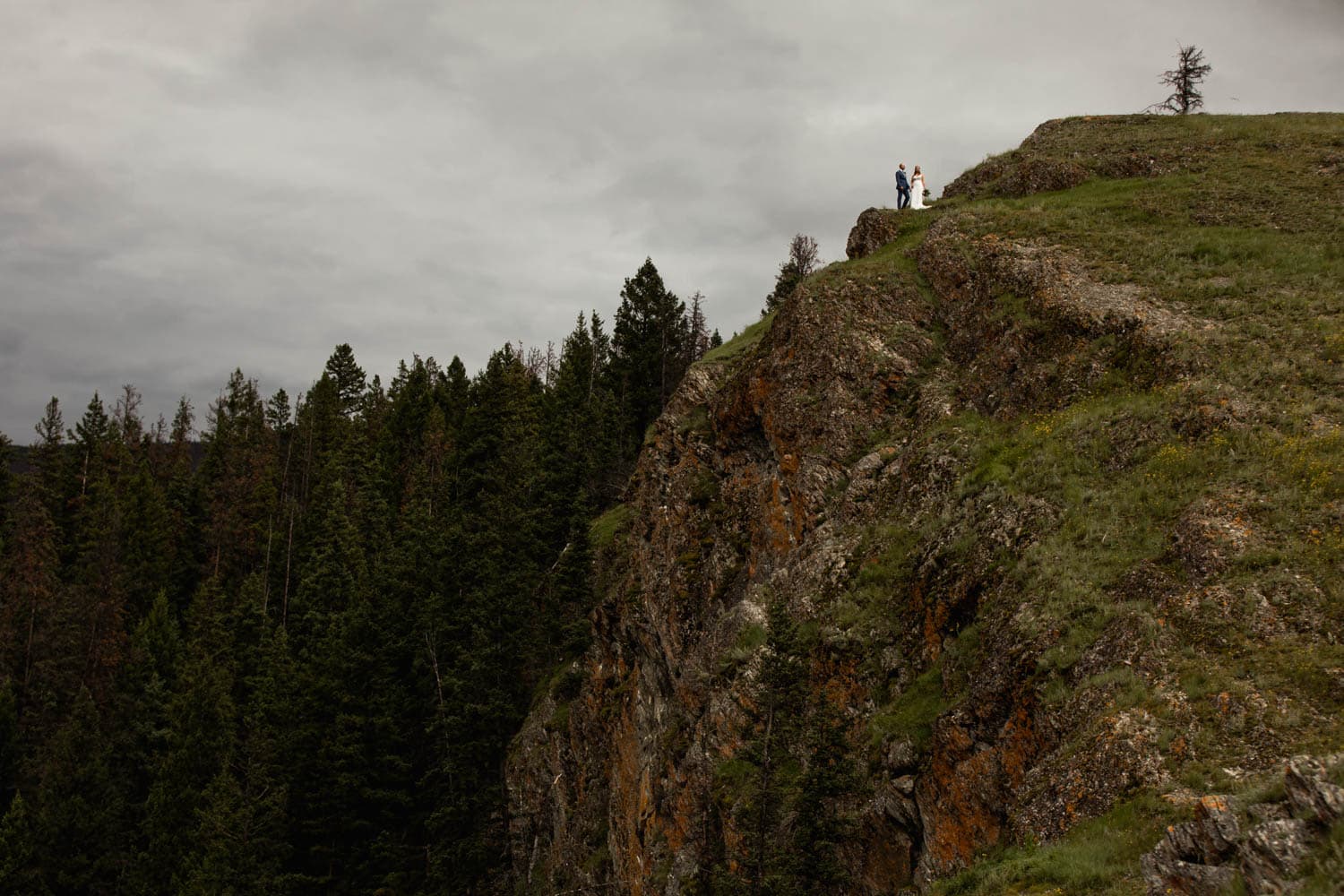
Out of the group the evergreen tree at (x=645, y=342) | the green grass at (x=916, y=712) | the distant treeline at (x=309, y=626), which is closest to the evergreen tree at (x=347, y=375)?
the distant treeline at (x=309, y=626)

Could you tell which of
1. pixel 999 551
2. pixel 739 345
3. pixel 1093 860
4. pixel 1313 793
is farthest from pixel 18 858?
pixel 1313 793

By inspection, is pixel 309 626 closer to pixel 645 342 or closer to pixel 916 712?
pixel 645 342

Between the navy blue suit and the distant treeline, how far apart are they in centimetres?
2328

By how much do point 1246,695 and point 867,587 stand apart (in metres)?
10.0

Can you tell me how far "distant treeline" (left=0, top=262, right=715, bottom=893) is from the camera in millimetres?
45094

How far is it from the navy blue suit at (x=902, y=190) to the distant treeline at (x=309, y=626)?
23.3 m

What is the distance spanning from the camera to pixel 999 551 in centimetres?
1902

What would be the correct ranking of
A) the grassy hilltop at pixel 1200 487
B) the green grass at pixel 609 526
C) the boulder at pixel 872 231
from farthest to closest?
the green grass at pixel 609 526 → the boulder at pixel 872 231 → the grassy hilltop at pixel 1200 487

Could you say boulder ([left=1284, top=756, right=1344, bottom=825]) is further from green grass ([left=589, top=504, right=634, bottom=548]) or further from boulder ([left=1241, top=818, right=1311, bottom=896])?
green grass ([left=589, top=504, right=634, bottom=548])

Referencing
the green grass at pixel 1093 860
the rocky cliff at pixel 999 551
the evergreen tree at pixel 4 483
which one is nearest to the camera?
the green grass at pixel 1093 860

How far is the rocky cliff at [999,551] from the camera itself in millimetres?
13750

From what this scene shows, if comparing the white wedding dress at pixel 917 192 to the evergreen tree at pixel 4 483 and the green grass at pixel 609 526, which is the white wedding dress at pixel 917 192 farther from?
the evergreen tree at pixel 4 483

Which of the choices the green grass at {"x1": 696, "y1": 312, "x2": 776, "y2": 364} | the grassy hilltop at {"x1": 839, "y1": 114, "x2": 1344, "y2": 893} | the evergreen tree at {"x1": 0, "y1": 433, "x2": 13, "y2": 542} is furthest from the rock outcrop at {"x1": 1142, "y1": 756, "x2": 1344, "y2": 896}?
the evergreen tree at {"x1": 0, "y1": 433, "x2": 13, "y2": 542}

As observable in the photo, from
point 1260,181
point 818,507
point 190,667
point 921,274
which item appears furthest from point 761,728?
point 190,667
